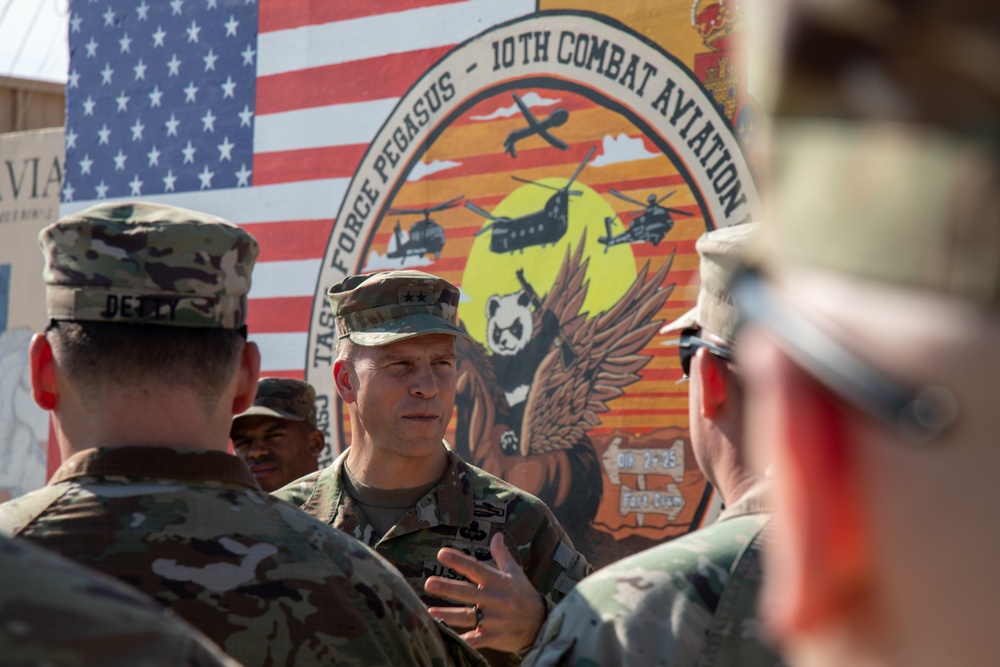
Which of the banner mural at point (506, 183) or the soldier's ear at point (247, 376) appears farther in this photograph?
the banner mural at point (506, 183)

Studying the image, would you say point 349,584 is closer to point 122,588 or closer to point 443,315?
point 122,588

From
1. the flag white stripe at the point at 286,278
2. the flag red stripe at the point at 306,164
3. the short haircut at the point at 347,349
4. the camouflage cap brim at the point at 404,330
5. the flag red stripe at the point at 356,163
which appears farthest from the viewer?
the flag white stripe at the point at 286,278

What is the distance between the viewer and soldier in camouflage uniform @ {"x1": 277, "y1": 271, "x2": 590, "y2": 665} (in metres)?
3.09

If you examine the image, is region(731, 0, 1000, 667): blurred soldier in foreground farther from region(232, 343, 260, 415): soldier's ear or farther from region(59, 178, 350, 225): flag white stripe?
region(59, 178, 350, 225): flag white stripe

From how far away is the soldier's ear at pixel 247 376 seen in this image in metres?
1.77

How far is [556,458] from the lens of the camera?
197 inches

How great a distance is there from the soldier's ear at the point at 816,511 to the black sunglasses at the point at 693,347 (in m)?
1.21

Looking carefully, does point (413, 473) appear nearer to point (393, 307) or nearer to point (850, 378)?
point (393, 307)

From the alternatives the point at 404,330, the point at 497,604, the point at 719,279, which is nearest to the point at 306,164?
the point at 404,330

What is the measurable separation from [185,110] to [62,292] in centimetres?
507

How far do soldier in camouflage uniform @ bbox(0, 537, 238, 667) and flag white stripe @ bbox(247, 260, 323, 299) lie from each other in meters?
5.03

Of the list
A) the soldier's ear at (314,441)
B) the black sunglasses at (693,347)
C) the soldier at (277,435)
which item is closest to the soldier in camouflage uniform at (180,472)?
the black sunglasses at (693,347)

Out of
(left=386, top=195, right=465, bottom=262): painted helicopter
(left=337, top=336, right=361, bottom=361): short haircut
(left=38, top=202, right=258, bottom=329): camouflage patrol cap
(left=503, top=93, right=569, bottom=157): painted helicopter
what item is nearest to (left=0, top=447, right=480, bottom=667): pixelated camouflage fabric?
(left=38, top=202, right=258, bottom=329): camouflage patrol cap

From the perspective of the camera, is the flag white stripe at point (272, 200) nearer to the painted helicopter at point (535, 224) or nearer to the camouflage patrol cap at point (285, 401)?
the painted helicopter at point (535, 224)
